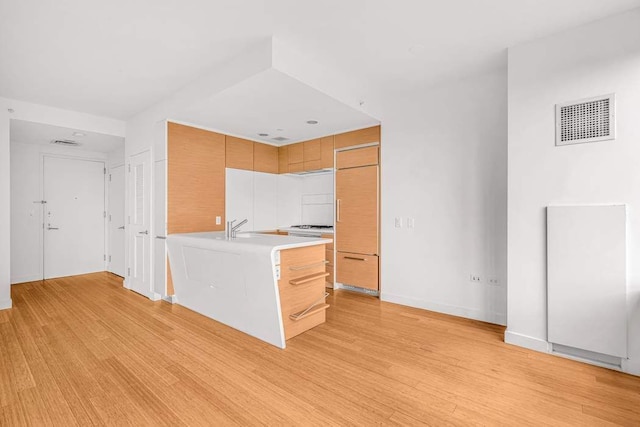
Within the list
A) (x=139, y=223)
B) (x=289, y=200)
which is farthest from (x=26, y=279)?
(x=289, y=200)

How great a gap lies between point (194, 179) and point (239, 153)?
35.5 inches

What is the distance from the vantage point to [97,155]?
19.7ft

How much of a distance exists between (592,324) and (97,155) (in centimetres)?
774

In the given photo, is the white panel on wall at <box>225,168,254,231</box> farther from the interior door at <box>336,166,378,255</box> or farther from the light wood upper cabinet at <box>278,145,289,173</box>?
the interior door at <box>336,166,378,255</box>

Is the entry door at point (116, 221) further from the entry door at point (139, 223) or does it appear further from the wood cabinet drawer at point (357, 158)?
the wood cabinet drawer at point (357, 158)

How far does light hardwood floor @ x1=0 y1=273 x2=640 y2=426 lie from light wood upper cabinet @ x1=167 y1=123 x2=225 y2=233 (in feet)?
4.49

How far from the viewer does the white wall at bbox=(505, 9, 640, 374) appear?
227cm

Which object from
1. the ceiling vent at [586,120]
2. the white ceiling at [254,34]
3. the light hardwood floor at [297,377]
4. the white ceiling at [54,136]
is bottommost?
the light hardwood floor at [297,377]

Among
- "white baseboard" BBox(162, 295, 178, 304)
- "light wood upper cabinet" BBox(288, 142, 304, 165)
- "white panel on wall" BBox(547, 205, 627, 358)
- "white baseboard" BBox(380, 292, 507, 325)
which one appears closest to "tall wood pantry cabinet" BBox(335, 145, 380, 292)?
"white baseboard" BBox(380, 292, 507, 325)

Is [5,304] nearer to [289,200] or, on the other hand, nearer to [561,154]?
[289,200]

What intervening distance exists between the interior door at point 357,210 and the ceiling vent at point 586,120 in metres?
2.11

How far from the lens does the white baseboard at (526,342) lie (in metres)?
2.61

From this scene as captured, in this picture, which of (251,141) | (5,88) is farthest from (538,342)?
(5,88)

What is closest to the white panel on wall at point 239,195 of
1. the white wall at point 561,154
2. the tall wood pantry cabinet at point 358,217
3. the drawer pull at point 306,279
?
the tall wood pantry cabinet at point 358,217
